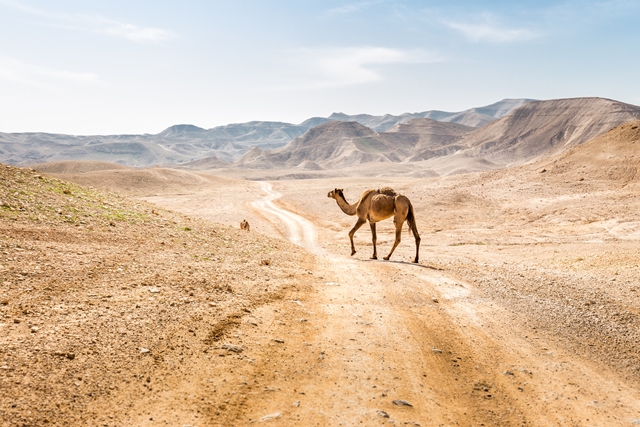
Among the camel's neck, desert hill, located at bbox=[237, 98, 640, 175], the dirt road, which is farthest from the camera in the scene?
desert hill, located at bbox=[237, 98, 640, 175]

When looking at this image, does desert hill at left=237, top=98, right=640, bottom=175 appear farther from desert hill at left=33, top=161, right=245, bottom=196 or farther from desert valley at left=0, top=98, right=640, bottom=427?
desert valley at left=0, top=98, right=640, bottom=427

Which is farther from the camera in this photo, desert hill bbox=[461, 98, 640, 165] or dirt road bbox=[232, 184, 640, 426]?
desert hill bbox=[461, 98, 640, 165]

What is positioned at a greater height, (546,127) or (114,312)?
(546,127)

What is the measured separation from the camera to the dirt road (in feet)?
18.2

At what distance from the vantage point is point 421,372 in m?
6.66

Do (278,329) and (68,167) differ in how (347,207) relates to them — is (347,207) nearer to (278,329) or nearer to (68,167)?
(278,329)

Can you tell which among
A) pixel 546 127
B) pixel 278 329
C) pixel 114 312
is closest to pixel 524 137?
pixel 546 127

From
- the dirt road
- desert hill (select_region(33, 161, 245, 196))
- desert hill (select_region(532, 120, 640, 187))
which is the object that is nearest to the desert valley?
the dirt road

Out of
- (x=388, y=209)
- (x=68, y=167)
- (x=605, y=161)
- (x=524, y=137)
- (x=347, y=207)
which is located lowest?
(x=347, y=207)

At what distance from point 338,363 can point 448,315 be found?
379cm

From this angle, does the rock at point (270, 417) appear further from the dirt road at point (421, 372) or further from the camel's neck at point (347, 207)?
the camel's neck at point (347, 207)

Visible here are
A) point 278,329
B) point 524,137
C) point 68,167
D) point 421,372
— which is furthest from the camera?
point 524,137

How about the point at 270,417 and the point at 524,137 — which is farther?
the point at 524,137

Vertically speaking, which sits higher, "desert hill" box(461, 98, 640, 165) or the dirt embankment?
"desert hill" box(461, 98, 640, 165)
